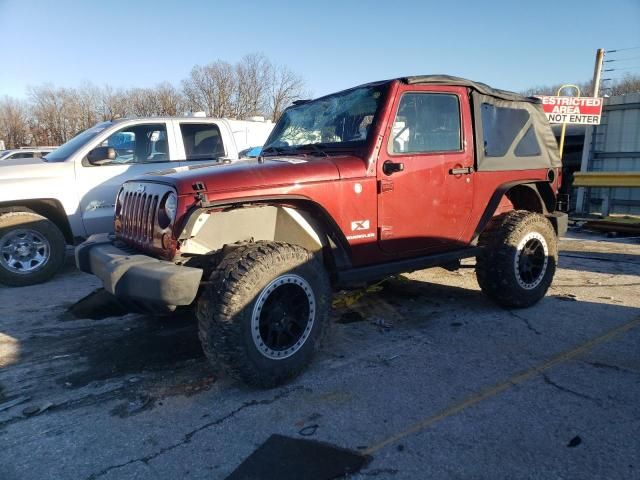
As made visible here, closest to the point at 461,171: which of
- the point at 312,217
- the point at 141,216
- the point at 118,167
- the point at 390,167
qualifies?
the point at 390,167

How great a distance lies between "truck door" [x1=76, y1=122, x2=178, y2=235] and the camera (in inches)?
248

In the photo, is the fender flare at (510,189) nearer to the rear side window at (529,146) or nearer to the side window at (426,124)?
the rear side window at (529,146)

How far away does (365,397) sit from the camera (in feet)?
10.2

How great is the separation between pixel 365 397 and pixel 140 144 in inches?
206

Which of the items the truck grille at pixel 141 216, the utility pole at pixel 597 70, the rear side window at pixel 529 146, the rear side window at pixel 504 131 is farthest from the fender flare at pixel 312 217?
the utility pole at pixel 597 70

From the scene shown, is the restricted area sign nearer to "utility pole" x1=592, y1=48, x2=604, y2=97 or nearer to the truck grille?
"utility pole" x1=592, y1=48, x2=604, y2=97

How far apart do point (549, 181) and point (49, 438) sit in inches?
197

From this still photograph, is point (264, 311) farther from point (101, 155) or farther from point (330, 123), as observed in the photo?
point (101, 155)

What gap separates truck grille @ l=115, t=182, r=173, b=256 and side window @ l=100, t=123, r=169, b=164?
9.88ft

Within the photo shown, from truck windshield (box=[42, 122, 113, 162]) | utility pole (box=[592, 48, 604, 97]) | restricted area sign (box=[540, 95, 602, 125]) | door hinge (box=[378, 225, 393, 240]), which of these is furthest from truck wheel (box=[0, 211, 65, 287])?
utility pole (box=[592, 48, 604, 97])

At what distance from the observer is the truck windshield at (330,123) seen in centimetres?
389

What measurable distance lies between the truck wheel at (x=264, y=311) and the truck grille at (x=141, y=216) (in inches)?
19.7

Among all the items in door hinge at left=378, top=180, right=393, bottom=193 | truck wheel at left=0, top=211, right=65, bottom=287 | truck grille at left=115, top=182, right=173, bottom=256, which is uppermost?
door hinge at left=378, top=180, right=393, bottom=193

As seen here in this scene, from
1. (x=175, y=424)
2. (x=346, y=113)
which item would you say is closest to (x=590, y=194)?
(x=346, y=113)
